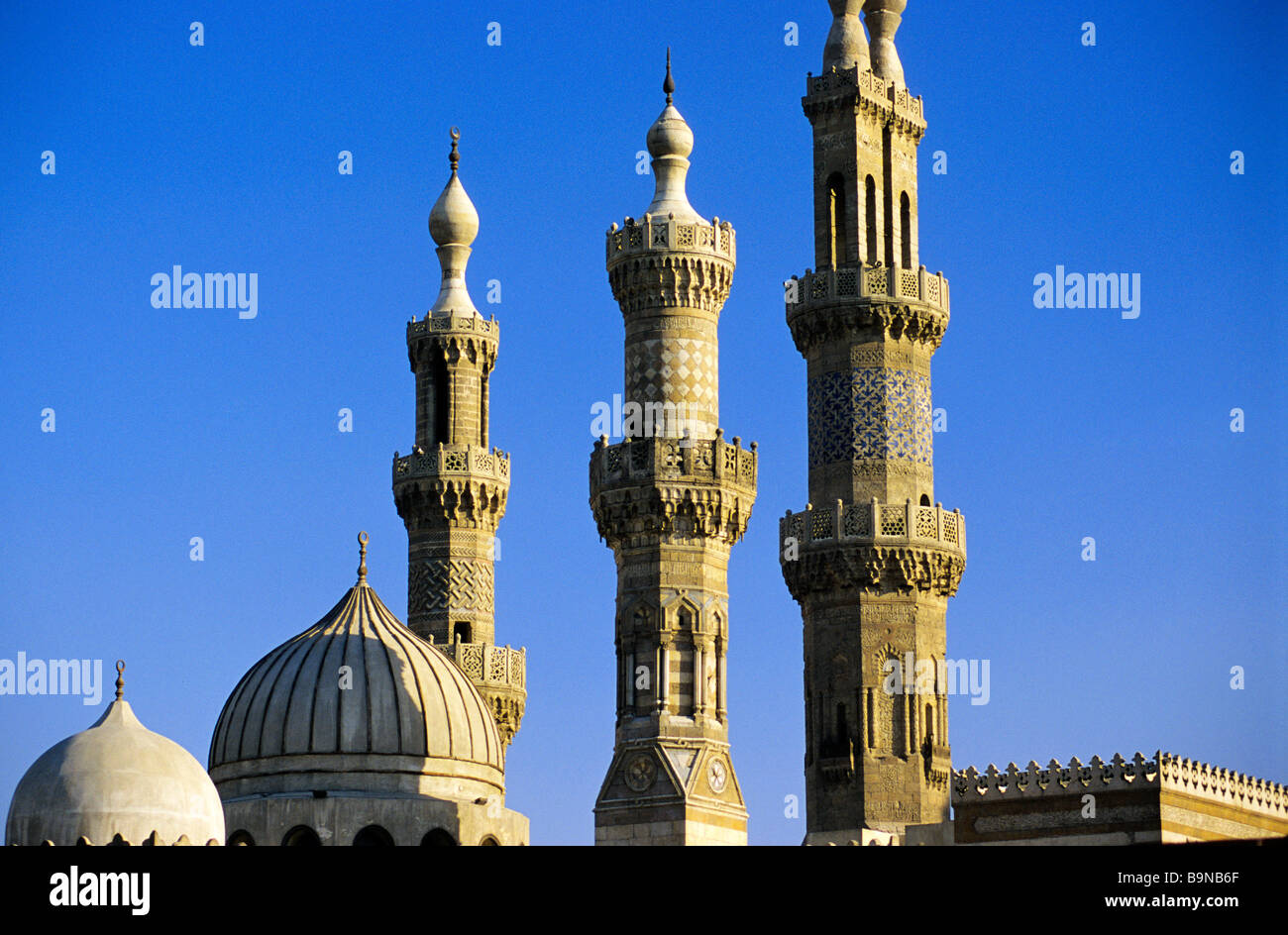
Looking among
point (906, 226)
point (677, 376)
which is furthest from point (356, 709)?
point (906, 226)

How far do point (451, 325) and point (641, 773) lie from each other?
1472 cm

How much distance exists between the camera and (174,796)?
116 ft

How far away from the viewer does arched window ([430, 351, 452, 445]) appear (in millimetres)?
54281

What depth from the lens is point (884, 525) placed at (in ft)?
139

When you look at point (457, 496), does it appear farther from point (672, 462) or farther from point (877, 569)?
point (877, 569)

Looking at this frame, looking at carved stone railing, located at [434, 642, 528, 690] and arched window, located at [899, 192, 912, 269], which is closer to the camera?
arched window, located at [899, 192, 912, 269]

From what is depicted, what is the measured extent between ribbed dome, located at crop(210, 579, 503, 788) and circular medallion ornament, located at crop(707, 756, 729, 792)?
4.37 meters

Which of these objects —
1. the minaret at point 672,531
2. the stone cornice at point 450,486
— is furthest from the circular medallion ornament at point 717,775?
the stone cornice at point 450,486

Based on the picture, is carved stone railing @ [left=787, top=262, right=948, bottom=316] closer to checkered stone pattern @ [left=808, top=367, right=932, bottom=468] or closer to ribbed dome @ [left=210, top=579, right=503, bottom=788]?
checkered stone pattern @ [left=808, top=367, right=932, bottom=468]

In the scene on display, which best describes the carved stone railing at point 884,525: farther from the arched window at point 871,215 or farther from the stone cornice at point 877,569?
the arched window at point 871,215

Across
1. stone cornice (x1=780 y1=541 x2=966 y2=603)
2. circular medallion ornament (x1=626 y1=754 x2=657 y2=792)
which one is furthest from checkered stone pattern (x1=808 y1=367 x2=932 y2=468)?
circular medallion ornament (x1=626 y1=754 x2=657 y2=792)

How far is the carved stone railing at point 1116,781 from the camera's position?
39.5m

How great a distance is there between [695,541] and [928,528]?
4.33 m
